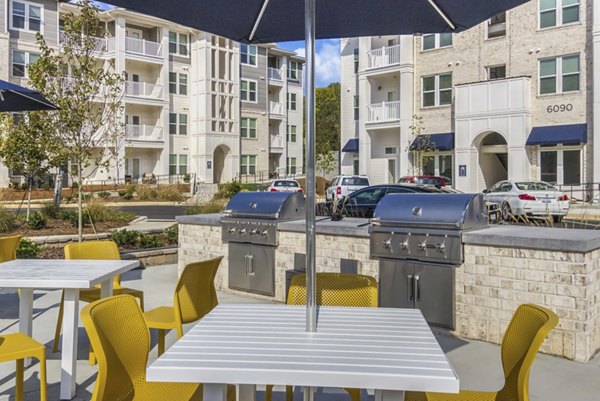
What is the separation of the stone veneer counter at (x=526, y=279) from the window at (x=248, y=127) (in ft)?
122

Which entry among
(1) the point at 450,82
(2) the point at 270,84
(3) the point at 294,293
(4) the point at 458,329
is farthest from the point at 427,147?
(3) the point at 294,293

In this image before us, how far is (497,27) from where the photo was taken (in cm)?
2864

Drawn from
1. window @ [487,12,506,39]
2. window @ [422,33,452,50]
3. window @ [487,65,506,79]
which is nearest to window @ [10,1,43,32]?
window @ [422,33,452,50]

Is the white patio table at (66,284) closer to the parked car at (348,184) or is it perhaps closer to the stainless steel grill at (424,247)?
the stainless steel grill at (424,247)

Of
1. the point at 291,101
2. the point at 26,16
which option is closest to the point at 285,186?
the point at 291,101

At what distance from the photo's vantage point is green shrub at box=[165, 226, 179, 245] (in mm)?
12188

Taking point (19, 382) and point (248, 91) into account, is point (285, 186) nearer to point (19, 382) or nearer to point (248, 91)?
point (248, 91)

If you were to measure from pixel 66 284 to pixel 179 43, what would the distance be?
39202 millimetres

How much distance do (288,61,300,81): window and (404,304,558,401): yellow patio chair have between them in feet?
156

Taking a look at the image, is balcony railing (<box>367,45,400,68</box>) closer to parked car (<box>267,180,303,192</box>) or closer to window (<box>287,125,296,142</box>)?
parked car (<box>267,180,303,192</box>)

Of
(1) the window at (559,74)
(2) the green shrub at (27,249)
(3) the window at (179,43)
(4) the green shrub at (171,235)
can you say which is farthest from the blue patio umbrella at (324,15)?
(3) the window at (179,43)

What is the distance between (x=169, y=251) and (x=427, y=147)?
21.4 metres

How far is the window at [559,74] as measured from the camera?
25.8 metres

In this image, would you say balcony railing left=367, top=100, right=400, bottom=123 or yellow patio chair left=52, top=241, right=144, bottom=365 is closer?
yellow patio chair left=52, top=241, right=144, bottom=365
